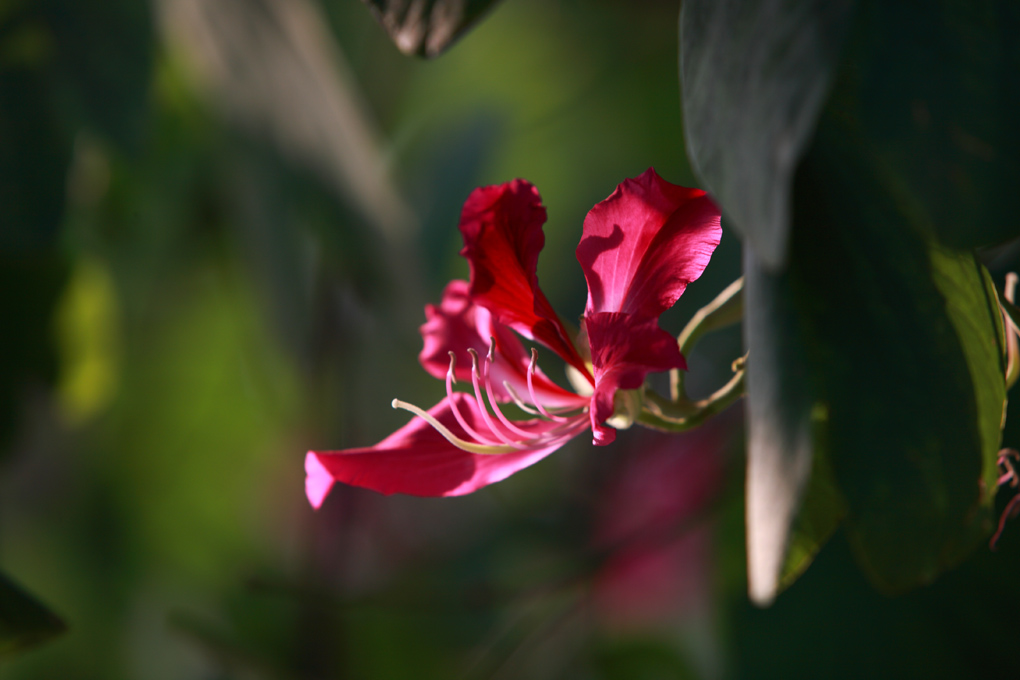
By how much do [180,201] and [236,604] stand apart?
69 cm

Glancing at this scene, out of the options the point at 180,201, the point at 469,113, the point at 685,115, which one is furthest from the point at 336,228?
the point at 685,115

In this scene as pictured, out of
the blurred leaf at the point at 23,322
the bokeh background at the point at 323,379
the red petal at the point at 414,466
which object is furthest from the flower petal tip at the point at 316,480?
the blurred leaf at the point at 23,322

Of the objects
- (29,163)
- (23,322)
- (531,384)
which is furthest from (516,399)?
(23,322)

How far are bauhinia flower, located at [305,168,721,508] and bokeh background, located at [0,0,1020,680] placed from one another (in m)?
0.30

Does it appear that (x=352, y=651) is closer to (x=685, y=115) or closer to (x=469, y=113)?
(x=469, y=113)

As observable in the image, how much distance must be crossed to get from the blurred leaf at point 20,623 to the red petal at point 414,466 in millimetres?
138

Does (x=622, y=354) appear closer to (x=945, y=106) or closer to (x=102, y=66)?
(x=945, y=106)

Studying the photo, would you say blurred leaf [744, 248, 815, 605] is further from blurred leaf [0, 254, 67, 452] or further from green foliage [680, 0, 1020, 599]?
blurred leaf [0, 254, 67, 452]

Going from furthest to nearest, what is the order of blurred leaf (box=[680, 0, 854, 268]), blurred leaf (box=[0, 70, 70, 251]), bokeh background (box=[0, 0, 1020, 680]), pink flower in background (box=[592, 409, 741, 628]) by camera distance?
pink flower in background (box=[592, 409, 741, 628]), bokeh background (box=[0, 0, 1020, 680]), blurred leaf (box=[0, 70, 70, 251]), blurred leaf (box=[680, 0, 854, 268])

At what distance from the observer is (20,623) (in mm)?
309

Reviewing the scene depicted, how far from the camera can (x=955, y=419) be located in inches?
7.1

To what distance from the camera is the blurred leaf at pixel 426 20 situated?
213 millimetres

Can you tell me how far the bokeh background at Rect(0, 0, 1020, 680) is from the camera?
63cm

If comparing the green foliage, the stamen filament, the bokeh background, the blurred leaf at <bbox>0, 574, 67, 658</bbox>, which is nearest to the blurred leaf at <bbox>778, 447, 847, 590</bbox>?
the green foliage
